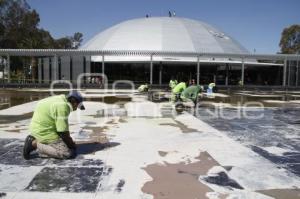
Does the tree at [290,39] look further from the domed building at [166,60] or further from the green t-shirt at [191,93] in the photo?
the green t-shirt at [191,93]

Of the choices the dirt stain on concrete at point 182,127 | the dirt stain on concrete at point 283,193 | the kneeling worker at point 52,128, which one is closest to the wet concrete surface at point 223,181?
the dirt stain on concrete at point 283,193

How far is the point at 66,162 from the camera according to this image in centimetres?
676

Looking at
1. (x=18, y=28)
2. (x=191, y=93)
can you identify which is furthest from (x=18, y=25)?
(x=191, y=93)

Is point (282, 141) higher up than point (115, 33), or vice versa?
point (115, 33)

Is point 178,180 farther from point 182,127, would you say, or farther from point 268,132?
point 268,132

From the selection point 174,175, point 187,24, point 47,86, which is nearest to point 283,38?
point 187,24

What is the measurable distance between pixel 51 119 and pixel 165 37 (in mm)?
44742

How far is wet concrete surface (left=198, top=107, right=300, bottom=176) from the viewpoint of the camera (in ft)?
25.1

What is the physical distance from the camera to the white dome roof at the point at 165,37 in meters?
48.9

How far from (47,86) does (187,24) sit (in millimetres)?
27266

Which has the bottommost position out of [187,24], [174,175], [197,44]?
[174,175]

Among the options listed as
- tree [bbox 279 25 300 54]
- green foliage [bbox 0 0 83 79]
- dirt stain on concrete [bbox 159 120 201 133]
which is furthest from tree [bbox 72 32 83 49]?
dirt stain on concrete [bbox 159 120 201 133]

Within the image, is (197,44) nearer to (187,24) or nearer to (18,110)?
(187,24)

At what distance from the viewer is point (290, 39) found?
74.4 m
